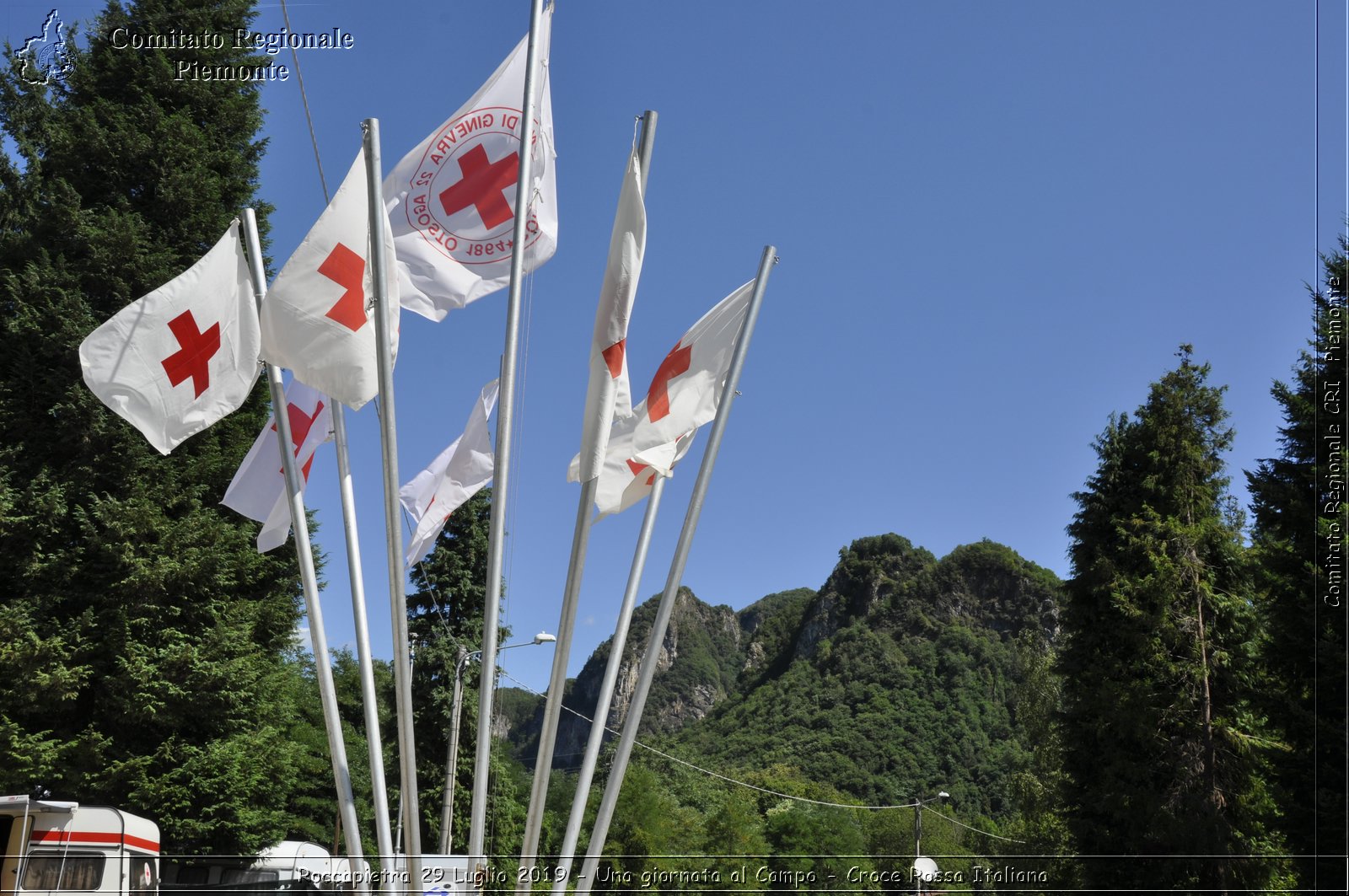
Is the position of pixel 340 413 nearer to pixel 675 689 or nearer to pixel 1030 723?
pixel 1030 723

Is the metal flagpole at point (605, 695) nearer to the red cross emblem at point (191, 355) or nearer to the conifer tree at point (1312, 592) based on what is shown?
the red cross emblem at point (191, 355)

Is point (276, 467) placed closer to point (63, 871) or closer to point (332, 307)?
point (332, 307)

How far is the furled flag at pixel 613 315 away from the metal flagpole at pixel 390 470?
1.14 m

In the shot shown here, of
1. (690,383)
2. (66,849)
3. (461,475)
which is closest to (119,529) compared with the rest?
(66,849)

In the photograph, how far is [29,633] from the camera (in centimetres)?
1575

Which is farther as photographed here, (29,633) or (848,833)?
(848,833)

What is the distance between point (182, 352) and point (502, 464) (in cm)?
245

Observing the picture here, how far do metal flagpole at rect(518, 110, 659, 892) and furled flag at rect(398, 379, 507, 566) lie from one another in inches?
112

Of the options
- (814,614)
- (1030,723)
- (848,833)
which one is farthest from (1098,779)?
(814,614)

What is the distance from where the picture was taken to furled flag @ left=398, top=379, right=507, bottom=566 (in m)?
9.46

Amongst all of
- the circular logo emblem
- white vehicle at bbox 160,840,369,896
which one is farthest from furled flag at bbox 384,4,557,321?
white vehicle at bbox 160,840,369,896

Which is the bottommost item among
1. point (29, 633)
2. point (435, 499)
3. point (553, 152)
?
point (29, 633)

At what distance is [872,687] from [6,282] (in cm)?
10271

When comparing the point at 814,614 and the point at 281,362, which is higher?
the point at 814,614
